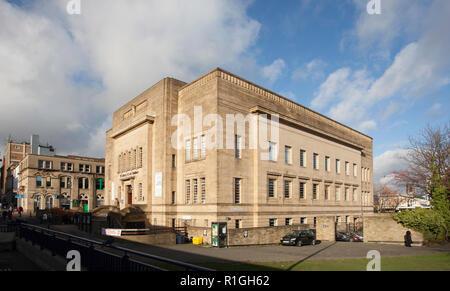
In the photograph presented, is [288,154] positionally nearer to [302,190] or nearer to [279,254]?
[302,190]

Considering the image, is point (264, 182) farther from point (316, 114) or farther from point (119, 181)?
point (119, 181)

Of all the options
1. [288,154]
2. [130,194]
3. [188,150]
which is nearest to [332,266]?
[188,150]

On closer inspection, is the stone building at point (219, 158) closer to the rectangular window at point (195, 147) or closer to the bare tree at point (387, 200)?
the rectangular window at point (195, 147)

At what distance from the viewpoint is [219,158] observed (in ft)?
110

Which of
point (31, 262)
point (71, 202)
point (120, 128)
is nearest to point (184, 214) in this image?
point (120, 128)

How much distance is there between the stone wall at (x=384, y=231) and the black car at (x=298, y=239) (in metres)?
5.84

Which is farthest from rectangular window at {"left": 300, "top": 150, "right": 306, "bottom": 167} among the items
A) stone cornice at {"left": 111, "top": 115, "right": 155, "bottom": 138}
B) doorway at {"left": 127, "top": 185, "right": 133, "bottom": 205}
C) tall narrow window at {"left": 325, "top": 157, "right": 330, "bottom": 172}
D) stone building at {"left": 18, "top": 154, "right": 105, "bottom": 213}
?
stone building at {"left": 18, "top": 154, "right": 105, "bottom": 213}

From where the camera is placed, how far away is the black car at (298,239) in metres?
30.2

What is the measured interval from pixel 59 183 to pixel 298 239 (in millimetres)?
59408

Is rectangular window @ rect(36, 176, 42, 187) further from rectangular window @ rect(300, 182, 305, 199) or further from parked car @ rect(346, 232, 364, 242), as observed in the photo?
parked car @ rect(346, 232, 364, 242)

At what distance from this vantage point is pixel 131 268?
9.45m

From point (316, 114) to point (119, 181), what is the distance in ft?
Result: 94.2

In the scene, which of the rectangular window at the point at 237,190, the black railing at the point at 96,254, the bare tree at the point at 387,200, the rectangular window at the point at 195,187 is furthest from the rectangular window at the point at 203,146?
the bare tree at the point at 387,200
